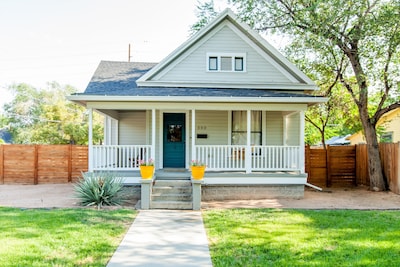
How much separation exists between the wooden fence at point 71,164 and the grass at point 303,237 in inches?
227

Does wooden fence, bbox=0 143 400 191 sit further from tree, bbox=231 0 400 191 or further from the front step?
the front step

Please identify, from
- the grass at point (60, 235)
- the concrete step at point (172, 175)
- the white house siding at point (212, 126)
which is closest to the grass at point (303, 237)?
the grass at point (60, 235)

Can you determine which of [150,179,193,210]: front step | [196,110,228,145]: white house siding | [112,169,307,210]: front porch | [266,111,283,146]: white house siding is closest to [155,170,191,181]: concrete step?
[112,169,307,210]: front porch

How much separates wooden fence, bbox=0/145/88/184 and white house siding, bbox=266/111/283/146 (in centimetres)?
812

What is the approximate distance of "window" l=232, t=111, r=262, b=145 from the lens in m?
12.2

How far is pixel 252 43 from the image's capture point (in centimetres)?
1229

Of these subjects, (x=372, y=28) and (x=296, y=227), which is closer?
(x=296, y=227)

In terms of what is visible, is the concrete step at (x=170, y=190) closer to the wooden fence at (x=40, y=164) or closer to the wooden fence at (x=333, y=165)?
the wooden fence at (x=40, y=164)

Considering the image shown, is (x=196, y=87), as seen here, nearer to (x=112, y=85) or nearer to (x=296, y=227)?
(x=112, y=85)

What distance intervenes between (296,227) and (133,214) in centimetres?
388

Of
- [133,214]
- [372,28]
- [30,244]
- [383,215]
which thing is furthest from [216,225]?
[372,28]

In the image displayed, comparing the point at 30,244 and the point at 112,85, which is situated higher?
the point at 112,85

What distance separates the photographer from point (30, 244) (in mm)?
5164

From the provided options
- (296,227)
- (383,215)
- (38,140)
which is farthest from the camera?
(38,140)
